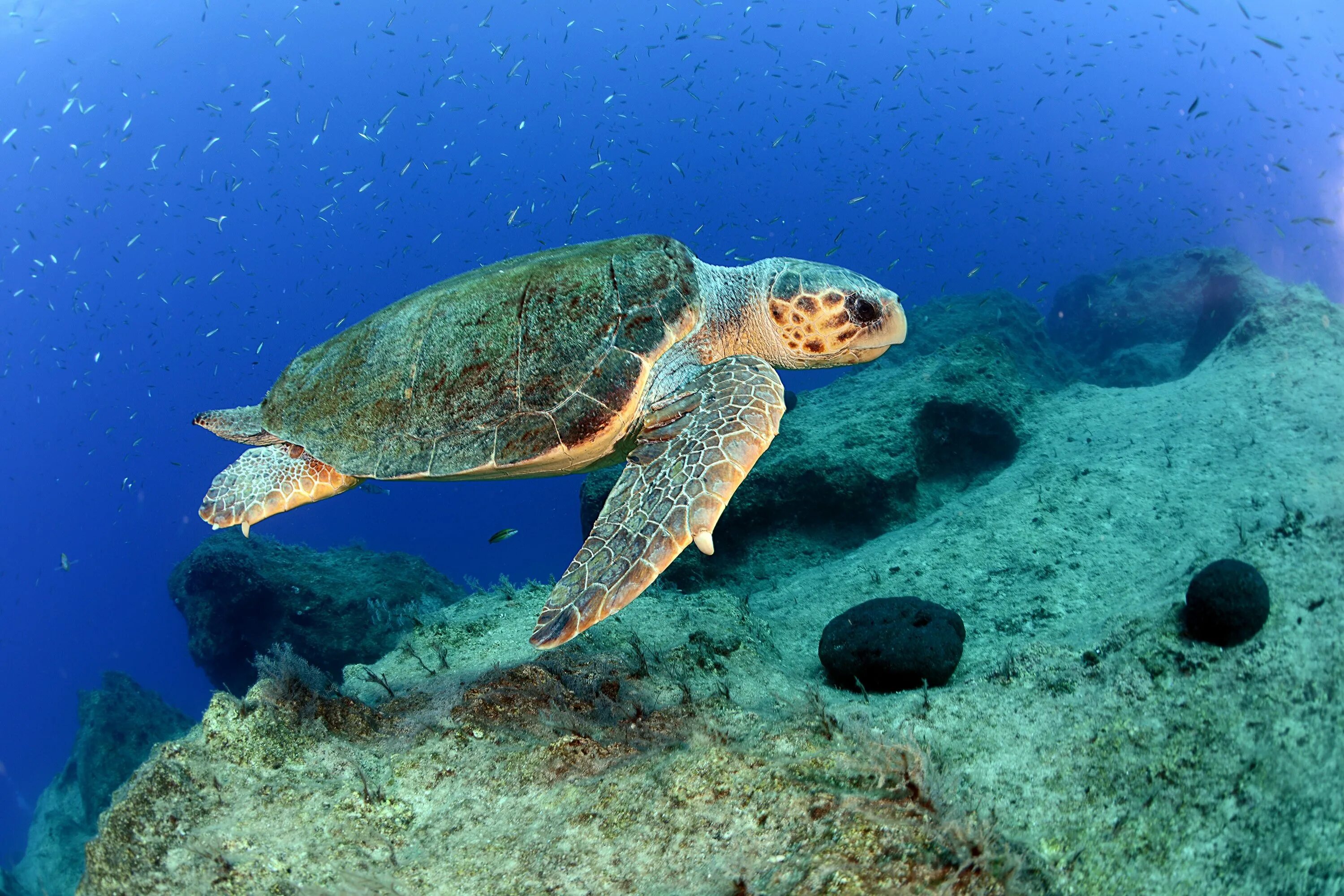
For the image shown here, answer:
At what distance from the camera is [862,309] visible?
→ 4.02 meters

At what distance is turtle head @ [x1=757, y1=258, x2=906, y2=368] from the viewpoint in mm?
4023

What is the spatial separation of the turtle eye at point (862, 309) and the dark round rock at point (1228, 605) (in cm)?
226

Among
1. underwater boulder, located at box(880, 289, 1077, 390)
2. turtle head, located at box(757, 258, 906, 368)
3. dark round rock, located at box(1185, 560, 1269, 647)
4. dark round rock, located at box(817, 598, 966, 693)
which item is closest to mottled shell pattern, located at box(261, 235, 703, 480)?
turtle head, located at box(757, 258, 906, 368)

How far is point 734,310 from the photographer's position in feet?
13.3

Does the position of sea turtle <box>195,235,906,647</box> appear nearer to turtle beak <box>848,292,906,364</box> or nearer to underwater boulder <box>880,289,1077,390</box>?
turtle beak <box>848,292,906,364</box>

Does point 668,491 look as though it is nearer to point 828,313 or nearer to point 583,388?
point 583,388

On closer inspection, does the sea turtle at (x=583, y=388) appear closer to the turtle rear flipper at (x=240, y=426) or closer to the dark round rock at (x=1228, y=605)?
the turtle rear flipper at (x=240, y=426)

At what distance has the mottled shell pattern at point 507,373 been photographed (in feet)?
10.7

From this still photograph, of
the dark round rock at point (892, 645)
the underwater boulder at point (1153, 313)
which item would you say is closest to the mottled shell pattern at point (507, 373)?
the dark round rock at point (892, 645)

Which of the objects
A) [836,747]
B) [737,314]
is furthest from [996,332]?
[836,747]

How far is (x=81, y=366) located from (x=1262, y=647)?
286ft

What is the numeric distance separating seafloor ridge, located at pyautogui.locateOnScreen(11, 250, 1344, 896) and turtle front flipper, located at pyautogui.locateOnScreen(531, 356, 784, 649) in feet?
1.54

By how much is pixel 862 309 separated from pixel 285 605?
9689mm

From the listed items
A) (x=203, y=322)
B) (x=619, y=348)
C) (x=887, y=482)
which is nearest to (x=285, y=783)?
(x=619, y=348)
